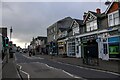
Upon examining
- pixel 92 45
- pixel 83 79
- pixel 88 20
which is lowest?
pixel 83 79

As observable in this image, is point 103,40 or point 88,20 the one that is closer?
point 103,40

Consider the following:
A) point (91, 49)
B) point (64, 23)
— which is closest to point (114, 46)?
point (91, 49)

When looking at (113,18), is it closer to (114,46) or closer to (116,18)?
(116,18)

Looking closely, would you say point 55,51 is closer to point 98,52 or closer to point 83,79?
point 98,52

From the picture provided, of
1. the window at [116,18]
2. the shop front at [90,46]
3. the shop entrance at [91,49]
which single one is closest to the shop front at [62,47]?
the shop front at [90,46]

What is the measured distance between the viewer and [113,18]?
2923 centimetres

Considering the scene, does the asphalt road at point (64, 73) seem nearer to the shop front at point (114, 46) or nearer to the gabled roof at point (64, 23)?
the shop front at point (114, 46)

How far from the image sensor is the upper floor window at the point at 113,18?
28.5 m

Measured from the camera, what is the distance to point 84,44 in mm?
37531

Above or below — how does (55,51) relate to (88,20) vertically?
Answer: below

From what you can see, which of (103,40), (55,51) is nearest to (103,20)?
(103,40)

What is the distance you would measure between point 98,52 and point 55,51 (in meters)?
27.0

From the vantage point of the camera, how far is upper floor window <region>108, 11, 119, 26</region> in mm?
28528

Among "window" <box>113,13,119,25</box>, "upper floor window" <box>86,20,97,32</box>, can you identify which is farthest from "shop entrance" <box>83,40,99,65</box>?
"window" <box>113,13,119,25</box>
